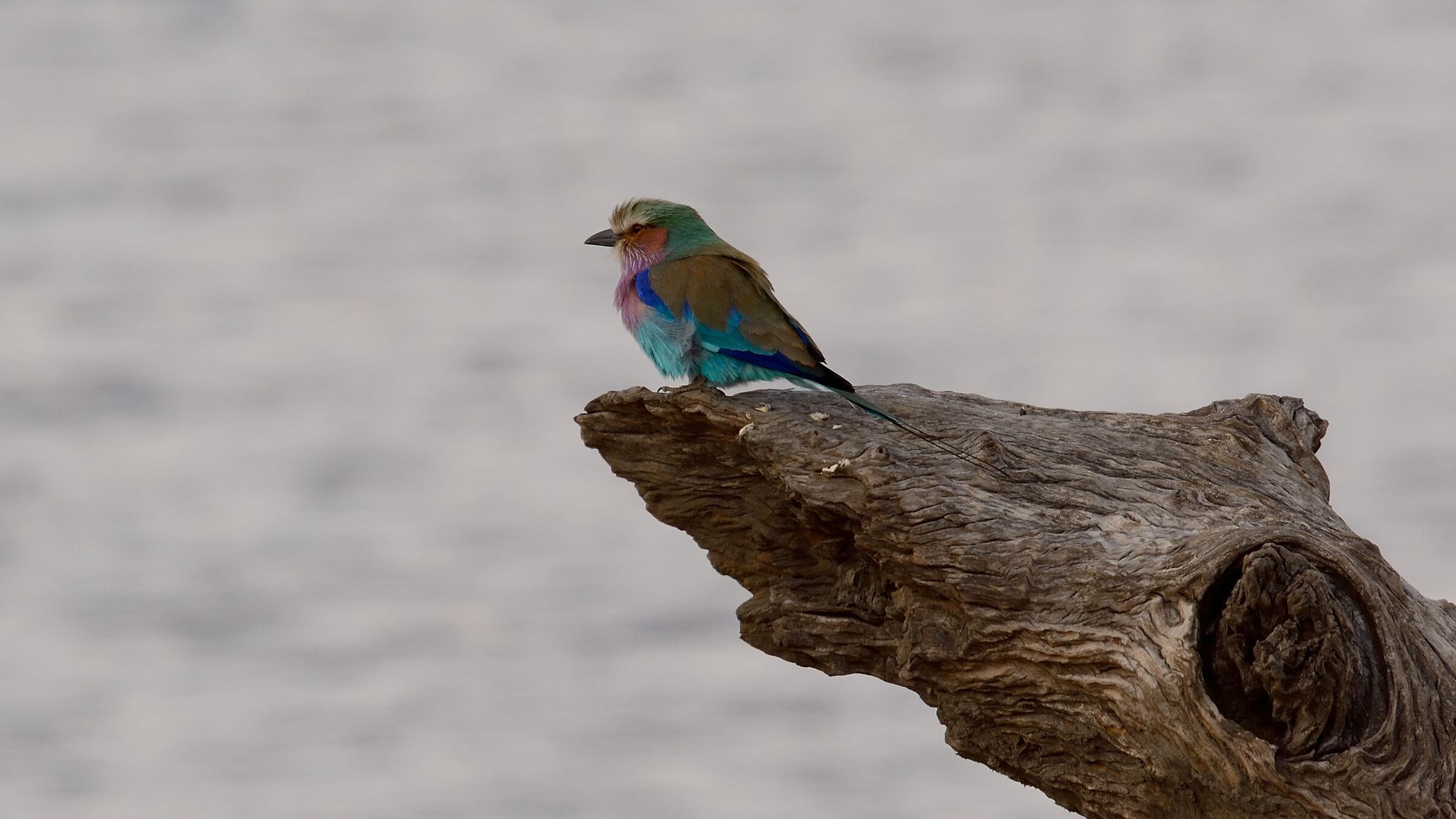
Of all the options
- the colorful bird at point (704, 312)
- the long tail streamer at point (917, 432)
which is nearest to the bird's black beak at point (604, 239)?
the colorful bird at point (704, 312)

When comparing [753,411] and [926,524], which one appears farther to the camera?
[753,411]

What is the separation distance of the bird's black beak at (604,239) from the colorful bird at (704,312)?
0.05 meters

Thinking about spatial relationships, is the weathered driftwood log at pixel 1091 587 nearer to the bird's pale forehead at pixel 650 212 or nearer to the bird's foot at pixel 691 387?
the bird's foot at pixel 691 387

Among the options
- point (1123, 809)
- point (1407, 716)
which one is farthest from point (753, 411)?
point (1407, 716)

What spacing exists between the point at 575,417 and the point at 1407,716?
8.88 ft

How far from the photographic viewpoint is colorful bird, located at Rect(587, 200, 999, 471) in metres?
4.96

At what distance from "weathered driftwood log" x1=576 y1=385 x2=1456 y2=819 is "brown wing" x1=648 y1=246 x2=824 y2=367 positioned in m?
0.20

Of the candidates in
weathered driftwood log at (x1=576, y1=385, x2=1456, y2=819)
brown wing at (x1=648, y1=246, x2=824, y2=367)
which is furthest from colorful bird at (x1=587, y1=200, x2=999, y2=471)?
weathered driftwood log at (x1=576, y1=385, x2=1456, y2=819)

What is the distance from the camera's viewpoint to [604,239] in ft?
19.1

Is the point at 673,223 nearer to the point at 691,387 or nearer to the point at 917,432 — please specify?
the point at 691,387

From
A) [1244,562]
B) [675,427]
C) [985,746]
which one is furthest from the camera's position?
[675,427]

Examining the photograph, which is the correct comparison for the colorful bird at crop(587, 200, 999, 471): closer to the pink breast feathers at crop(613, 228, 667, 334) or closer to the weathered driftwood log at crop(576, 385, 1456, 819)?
the pink breast feathers at crop(613, 228, 667, 334)

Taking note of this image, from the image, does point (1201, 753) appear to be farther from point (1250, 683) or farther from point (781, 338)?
point (781, 338)

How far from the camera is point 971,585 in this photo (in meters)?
4.43
